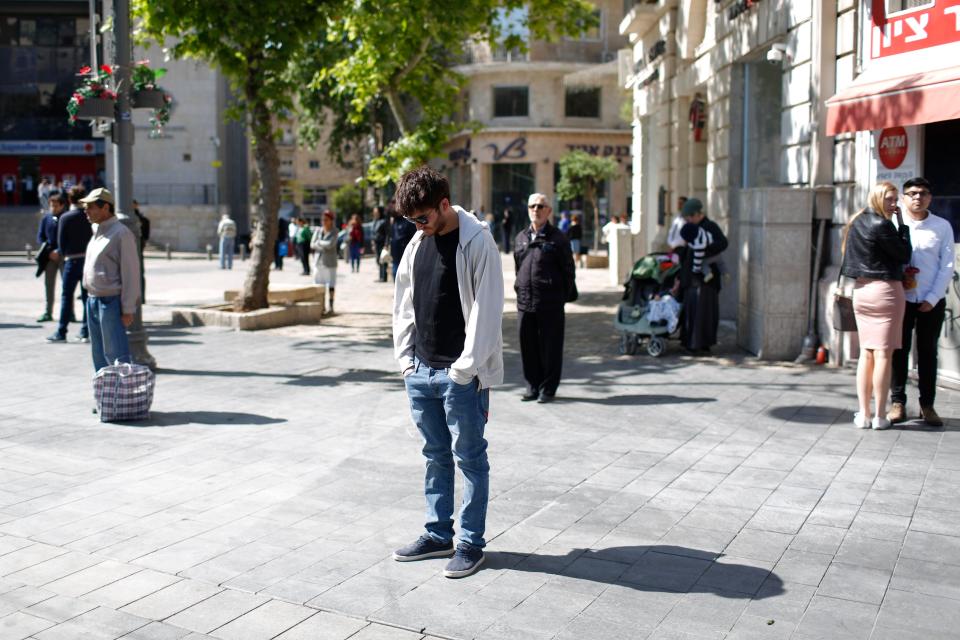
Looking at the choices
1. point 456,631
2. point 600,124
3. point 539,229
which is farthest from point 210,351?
point 600,124

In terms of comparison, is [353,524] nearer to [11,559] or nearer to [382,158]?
[11,559]

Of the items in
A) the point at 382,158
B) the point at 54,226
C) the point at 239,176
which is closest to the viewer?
the point at 54,226

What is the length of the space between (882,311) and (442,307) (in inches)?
166

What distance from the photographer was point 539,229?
9.33m

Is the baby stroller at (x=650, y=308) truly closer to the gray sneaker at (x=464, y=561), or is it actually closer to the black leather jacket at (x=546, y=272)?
the black leather jacket at (x=546, y=272)

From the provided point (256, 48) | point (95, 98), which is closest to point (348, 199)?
point (256, 48)

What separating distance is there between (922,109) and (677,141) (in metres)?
9.52

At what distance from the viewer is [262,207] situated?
16000mm

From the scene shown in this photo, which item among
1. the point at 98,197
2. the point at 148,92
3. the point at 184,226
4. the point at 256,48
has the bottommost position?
the point at 98,197

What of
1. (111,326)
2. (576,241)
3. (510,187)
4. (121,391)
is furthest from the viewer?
(510,187)

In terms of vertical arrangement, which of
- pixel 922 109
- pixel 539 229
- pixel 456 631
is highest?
pixel 922 109

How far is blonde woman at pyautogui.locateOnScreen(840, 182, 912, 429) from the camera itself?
7.74 metres

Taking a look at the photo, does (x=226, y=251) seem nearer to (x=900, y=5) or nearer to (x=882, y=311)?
(x=900, y=5)

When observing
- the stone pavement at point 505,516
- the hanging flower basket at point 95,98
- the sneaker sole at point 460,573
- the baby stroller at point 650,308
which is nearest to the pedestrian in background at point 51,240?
the hanging flower basket at point 95,98
